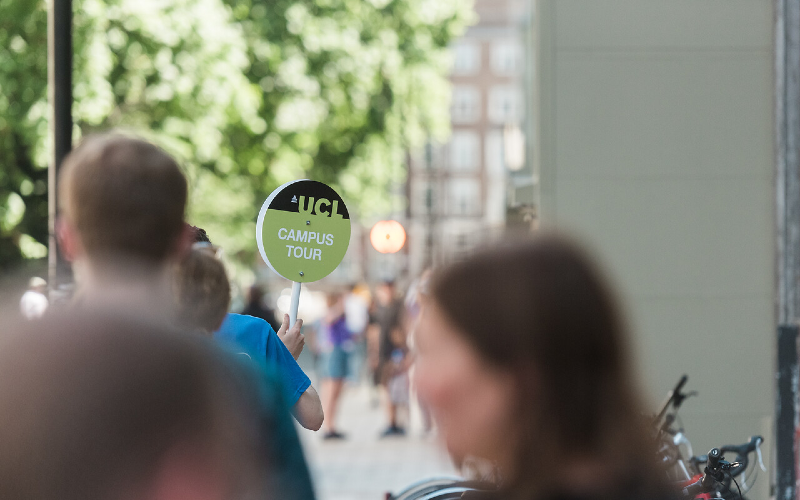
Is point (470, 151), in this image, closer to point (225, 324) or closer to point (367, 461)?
point (367, 461)

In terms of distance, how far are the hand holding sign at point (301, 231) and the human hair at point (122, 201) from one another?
4.79 ft

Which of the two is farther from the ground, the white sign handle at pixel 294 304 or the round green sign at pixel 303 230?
the round green sign at pixel 303 230

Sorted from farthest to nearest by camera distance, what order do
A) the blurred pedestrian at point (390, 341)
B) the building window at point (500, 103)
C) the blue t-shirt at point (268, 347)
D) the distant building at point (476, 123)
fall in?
the building window at point (500, 103) < the distant building at point (476, 123) < the blurred pedestrian at point (390, 341) < the blue t-shirt at point (268, 347)

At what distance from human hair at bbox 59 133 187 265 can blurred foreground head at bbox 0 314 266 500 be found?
0.43ft

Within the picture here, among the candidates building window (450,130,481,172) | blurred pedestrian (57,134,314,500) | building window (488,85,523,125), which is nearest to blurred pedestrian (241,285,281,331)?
blurred pedestrian (57,134,314,500)

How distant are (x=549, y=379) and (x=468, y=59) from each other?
73506 mm

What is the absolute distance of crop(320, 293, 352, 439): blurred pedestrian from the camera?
38.4 ft

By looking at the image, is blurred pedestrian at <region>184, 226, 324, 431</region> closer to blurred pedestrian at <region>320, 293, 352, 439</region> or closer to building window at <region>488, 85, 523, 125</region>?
blurred pedestrian at <region>320, 293, 352, 439</region>

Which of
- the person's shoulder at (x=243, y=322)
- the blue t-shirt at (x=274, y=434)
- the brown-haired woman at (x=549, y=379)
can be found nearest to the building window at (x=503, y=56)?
the person's shoulder at (x=243, y=322)

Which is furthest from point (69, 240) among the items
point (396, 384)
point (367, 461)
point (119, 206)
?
point (396, 384)

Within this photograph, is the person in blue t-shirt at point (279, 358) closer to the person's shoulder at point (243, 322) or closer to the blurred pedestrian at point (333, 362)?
the person's shoulder at point (243, 322)

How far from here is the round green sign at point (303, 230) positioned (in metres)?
3.19

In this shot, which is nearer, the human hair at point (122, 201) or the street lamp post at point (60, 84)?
the human hair at point (122, 201)

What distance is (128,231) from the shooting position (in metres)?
1.63
